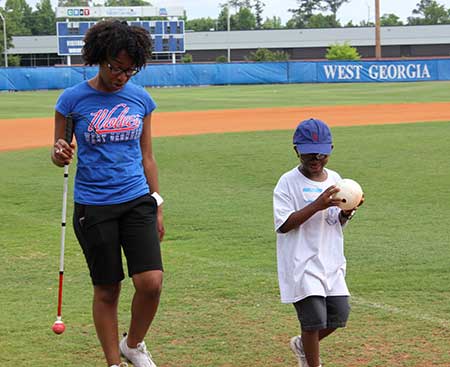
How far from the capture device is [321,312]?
17.1ft

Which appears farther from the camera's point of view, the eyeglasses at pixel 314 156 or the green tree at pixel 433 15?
the green tree at pixel 433 15

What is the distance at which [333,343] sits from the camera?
640cm

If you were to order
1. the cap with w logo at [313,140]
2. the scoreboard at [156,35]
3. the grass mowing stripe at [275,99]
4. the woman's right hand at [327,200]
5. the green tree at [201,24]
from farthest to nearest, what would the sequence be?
the green tree at [201,24] < the scoreboard at [156,35] < the grass mowing stripe at [275,99] < the cap with w logo at [313,140] < the woman's right hand at [327,200]

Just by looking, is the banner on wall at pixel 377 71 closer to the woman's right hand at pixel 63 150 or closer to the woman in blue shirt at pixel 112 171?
the woman in blue shirt at pixel 112 171

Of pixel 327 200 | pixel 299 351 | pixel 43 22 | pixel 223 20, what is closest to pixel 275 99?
pixel 299 351

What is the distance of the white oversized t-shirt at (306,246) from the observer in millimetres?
5180

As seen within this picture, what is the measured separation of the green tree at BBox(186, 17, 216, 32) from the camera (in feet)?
504

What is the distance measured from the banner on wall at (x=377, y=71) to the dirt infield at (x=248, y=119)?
74.5 ft

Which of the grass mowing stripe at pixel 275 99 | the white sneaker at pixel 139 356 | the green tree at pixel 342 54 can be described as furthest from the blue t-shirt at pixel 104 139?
the green tree at pixel 342 54

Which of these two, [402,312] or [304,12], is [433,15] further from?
[402,312]

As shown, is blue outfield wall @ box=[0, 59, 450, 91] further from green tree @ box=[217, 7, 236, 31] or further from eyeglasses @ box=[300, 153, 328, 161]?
green tree @ box=[217, 7, 236, 31]

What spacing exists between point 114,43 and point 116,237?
3.66 feet

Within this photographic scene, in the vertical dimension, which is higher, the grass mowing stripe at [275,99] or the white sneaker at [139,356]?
the grass mowing stripe at [275,99]

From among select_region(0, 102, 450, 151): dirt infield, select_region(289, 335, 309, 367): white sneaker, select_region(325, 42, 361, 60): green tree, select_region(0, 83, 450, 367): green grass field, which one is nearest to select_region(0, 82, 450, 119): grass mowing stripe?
select_region(0, 102, 450, 151): dirt infield
